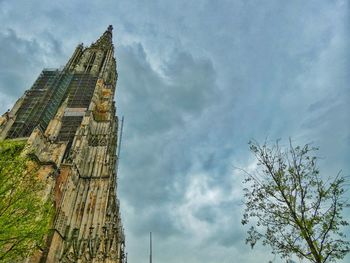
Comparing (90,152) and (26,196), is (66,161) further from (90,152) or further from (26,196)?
(26,196)

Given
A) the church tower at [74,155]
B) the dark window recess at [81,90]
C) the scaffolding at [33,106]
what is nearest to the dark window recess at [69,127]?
the church tower at [74,155]

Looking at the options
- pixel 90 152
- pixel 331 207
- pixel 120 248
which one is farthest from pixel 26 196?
pixel 120 248

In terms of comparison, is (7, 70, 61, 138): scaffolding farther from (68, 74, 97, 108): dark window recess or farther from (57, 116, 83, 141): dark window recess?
(57, 116, 83, 141): dark window recess

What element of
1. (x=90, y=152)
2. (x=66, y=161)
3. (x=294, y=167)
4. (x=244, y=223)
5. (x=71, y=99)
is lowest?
(x=244, y=223)

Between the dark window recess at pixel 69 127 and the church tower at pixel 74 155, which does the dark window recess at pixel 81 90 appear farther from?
the dark window recess at pixel 69 127

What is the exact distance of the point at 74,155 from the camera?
23062 mm

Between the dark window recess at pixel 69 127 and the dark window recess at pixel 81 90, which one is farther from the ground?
the dark window recess at pixel 81 90

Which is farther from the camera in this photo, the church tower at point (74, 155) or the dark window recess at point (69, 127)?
the dark window recess at point (69, 127)

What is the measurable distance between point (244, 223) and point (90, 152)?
20087 mm

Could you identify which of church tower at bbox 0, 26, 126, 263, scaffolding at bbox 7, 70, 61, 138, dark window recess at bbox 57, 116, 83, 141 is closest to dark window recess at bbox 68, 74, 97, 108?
church tower at bbox 0, 26, 126, 263

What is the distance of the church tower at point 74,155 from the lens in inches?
719

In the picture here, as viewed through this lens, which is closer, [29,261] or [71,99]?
[29,261]

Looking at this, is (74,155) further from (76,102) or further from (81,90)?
(81,90)

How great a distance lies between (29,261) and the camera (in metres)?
14.4
